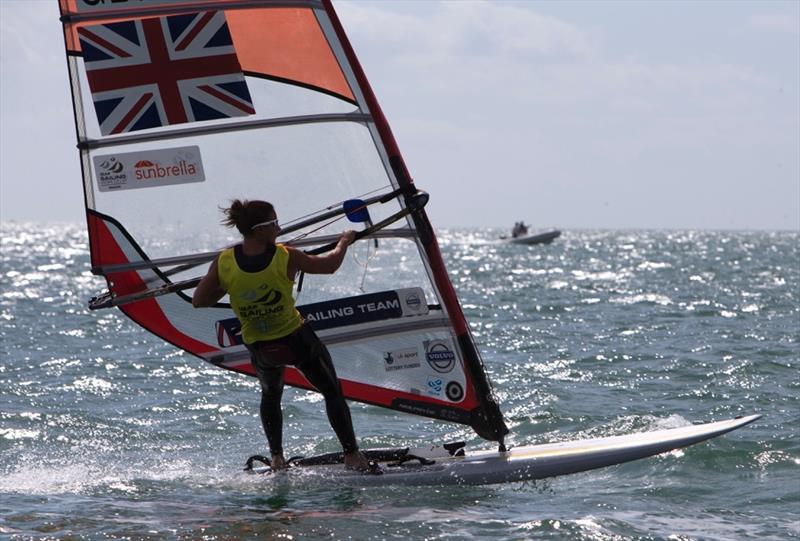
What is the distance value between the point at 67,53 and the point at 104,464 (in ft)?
8.03

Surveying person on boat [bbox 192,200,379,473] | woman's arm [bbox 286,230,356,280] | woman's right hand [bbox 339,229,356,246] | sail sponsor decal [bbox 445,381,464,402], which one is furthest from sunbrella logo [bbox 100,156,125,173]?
sail sponsor decal [bbox 445,381,464,402]

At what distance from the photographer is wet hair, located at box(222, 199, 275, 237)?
16.8 feet

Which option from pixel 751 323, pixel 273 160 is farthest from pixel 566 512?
pixel 751 323

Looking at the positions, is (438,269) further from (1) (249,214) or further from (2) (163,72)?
(2) (163,72)

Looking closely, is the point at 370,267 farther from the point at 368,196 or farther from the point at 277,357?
the point at 277,357

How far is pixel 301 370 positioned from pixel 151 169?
4.13 feet

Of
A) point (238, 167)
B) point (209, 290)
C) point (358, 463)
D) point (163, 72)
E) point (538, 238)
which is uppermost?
point (538, 238)

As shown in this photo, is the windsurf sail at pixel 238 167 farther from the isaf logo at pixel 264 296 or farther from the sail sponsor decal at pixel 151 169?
the isaf logo at pixel 264 296

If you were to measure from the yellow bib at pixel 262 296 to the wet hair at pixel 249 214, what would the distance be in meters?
0.14

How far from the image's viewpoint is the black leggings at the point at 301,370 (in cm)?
536

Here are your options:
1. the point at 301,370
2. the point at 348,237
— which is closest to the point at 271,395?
the point at 301,370

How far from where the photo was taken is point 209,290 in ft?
17.4

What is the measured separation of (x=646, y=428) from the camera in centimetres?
751

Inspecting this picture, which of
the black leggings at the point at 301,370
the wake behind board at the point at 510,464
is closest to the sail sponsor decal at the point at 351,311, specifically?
Result: the black leggings at the point at 301,370
